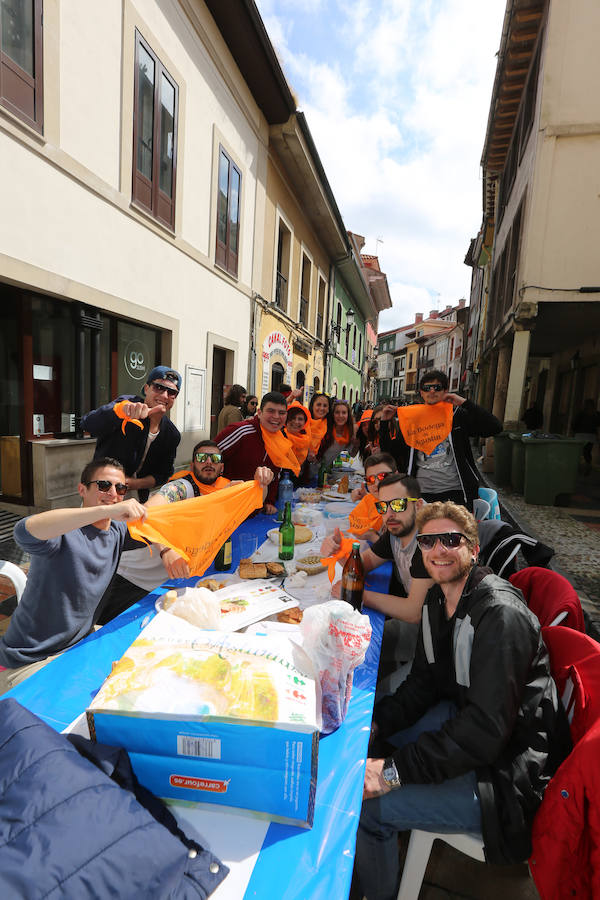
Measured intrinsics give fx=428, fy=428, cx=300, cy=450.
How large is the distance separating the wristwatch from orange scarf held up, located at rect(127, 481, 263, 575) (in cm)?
138

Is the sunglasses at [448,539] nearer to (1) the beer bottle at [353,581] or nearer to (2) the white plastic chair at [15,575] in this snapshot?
(1) the beer bottle at [353,581]

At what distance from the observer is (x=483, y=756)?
1562mm

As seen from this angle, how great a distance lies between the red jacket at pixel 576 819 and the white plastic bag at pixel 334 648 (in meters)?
0.67

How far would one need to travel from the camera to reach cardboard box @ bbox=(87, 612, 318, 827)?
3.65ft

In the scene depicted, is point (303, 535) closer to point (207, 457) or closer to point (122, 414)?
point (207, 457)

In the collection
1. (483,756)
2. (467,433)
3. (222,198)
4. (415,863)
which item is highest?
(222,198)

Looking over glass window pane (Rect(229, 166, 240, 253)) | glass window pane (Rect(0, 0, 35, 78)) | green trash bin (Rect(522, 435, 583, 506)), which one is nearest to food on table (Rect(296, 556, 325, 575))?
glass window pane (Rect(0, 0, 35, 78))

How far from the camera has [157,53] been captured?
255 inches

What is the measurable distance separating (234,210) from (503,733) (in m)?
10.6

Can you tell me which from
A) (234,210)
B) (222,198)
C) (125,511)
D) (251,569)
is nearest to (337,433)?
(251,569)

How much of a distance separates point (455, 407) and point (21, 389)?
528 cm

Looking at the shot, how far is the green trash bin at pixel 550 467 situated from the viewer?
25.8 feet

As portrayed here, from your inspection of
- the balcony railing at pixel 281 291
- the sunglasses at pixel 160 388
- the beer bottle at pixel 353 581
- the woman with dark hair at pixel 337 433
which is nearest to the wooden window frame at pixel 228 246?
the balcony railing at pixel 281 291

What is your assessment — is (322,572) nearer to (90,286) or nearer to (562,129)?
(90,286)
